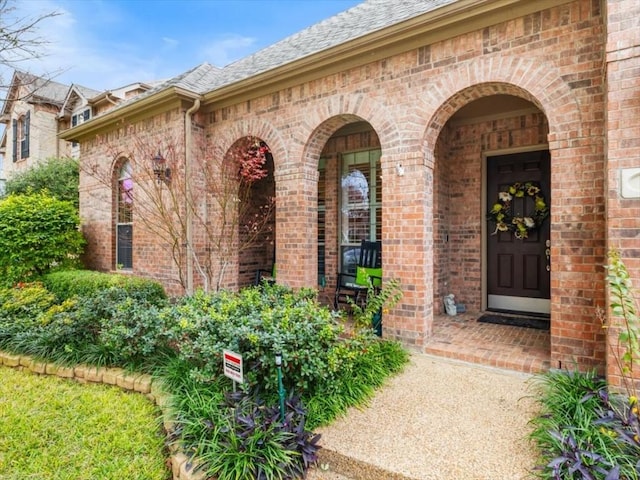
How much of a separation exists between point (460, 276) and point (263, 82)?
14.1ft

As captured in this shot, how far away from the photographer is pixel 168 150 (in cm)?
611

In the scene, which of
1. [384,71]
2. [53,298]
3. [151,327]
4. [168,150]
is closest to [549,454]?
[151,327]

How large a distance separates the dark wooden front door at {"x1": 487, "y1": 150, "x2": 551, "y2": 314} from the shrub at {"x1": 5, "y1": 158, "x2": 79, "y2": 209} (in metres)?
13.6

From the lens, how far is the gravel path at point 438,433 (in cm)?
231

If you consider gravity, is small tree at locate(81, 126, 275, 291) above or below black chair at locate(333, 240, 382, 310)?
above

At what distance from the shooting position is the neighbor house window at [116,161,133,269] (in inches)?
300

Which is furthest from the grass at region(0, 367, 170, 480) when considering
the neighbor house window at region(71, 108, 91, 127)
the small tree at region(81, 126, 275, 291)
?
the neighbor house window at region(71, 108, 91, 127)

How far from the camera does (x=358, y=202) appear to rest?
6473mm

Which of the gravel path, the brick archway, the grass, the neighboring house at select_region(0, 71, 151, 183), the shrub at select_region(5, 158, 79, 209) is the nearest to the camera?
the gravel path

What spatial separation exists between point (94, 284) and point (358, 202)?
484 cm

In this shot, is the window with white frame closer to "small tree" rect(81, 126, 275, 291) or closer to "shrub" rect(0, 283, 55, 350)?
"shrub" rect(0, 283, 55, 350)

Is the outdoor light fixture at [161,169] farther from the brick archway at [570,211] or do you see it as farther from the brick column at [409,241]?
the brick archway at [570,211]

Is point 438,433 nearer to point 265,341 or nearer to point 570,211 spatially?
point 265,341

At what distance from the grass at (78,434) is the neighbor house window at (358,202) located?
405 cm
